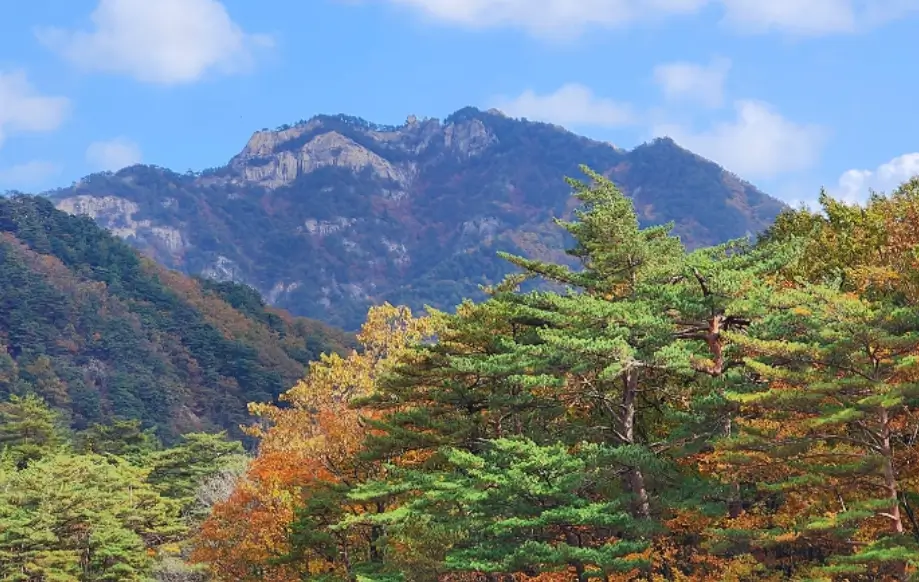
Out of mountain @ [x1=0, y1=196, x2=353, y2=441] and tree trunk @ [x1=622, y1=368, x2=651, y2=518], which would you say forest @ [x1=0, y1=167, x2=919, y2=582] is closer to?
tree trunk @ [x1=622, y1=368, x2=651, y2=518]

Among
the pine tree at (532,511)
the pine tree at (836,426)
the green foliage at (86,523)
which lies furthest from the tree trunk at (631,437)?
the green foliage at (86,523)

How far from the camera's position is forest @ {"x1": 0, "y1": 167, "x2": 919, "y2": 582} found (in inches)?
615

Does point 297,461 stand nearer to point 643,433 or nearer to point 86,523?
point 643,433

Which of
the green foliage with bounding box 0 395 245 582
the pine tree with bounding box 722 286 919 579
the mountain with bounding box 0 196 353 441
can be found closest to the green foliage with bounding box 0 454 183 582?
the green foliage with bounding box 0 395 245 582

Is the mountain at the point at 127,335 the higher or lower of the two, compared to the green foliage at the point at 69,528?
higher

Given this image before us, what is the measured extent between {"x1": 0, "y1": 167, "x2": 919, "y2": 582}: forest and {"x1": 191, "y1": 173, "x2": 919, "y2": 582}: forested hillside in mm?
72

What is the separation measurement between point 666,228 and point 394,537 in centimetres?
1183

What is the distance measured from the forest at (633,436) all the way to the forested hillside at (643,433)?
7 centimetres

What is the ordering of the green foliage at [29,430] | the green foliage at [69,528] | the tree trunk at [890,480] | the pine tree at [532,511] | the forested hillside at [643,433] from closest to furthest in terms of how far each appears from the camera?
the tree trunk at [890,480]
the forested hillside at [643,433]
the pine tree at [532,511]
the green foliage at [69,528]
the green foliage at [29,430]

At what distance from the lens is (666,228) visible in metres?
24.6

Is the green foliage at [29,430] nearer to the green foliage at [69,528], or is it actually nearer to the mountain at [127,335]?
the green foliage at [69,528]

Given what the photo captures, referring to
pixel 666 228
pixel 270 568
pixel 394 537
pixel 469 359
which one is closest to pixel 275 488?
pixel 270 568

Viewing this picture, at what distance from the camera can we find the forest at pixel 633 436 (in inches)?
615

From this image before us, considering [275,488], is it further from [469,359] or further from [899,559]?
[899,559]
